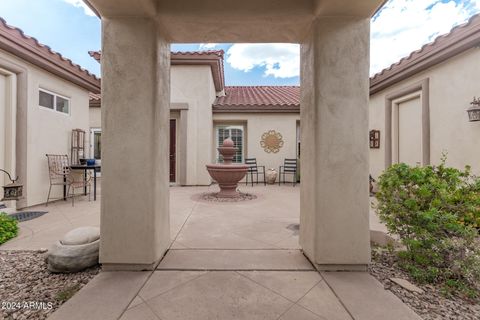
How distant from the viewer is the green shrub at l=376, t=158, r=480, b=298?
1.93 m

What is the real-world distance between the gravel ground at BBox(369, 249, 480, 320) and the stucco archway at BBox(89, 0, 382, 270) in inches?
9.9

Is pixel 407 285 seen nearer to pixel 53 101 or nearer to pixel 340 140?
pixel 340 140

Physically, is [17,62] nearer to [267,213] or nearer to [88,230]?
[88,230]

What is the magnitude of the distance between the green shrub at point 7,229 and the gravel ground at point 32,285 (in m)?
0.47

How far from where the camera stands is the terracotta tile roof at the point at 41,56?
3704 millimetres

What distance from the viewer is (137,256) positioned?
6.93ft

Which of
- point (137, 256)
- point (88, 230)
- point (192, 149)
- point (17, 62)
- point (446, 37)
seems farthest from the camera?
point (192, 149)

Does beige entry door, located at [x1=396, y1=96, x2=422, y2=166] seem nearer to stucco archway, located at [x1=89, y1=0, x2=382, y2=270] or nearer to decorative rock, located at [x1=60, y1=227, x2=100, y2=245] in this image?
stucco archway, located at [x1=89, y1=0, x2=382, y2=270]

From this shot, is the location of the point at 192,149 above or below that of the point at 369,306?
A: above

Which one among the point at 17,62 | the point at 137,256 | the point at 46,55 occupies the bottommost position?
the point at 137,256

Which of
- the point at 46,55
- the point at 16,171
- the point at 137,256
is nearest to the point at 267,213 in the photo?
the point at 137,256

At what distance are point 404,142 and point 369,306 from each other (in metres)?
5.30

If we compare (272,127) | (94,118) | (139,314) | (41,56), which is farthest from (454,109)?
(94,118)

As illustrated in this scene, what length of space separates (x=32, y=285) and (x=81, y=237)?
1.62 ft
